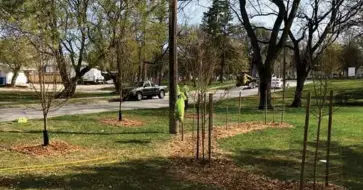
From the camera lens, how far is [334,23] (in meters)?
31.9

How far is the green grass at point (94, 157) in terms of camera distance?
880cm

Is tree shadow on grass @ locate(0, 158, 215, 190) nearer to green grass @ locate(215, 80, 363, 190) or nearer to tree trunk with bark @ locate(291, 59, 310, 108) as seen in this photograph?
green grass @ locate(215, 80, 363, 190)

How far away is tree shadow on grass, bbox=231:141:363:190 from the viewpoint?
33.8ft

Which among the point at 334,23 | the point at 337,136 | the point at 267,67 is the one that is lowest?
the point at 337,136

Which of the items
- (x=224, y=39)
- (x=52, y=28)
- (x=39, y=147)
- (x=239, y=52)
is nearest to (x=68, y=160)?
(x=39, y=147)

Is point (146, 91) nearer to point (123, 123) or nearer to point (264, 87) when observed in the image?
point (264, 87)

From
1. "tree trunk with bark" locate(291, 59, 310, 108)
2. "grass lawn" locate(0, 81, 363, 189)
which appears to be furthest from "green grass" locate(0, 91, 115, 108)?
"tree trunk with bark" locate(291, 59, 310, 108)

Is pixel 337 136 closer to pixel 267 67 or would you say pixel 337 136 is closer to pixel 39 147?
pixel 39 147

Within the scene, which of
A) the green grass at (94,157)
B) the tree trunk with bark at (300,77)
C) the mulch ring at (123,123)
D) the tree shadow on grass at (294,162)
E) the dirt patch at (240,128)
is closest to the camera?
the green grass at (94,157)

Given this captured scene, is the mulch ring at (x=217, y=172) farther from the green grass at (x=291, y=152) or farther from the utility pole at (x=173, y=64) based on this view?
the utility pole at (x=173, y=64)

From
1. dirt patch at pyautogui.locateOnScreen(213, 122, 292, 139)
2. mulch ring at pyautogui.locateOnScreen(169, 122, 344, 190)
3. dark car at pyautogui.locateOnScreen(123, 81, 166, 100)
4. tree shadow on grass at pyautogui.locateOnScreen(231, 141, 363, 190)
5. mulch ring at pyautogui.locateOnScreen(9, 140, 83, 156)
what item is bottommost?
tree shadow on grass at pyautogui.locateOnScreen(231, 141, 363, 190)

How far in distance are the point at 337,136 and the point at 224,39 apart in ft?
214

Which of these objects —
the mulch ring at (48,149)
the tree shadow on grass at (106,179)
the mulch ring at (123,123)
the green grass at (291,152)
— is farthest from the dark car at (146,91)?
the tree shadow on grass at (106,179)

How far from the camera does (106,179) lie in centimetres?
915
